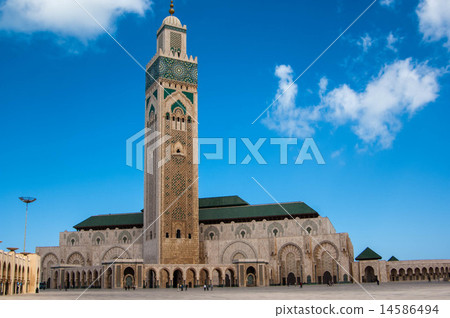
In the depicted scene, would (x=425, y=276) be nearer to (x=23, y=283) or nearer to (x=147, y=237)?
(x=147, y=237)

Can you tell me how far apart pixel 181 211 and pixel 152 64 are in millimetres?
15701

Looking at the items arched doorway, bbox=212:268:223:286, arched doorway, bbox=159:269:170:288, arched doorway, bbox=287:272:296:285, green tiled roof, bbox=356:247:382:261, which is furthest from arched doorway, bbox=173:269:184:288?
green tiled roof, bbox=356:247:382:261

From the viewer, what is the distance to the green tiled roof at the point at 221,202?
55.6m

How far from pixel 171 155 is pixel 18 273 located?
63.7 ft

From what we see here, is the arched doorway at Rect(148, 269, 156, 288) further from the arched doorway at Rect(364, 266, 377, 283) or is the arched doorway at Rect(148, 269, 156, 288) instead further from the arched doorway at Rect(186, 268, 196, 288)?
the arched doorway at Rect(364, 266, 377, 283)

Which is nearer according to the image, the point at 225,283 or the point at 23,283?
the point at 23,283

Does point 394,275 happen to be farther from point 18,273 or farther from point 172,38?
point 18,273

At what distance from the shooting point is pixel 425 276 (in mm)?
49281

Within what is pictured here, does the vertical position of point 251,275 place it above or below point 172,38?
below

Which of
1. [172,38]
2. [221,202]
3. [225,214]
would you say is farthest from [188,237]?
[172,38]

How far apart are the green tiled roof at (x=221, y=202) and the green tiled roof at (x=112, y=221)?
7165mm

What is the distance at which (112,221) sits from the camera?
56844mm

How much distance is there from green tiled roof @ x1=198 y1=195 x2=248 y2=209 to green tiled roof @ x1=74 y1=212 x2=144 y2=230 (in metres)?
7.16
